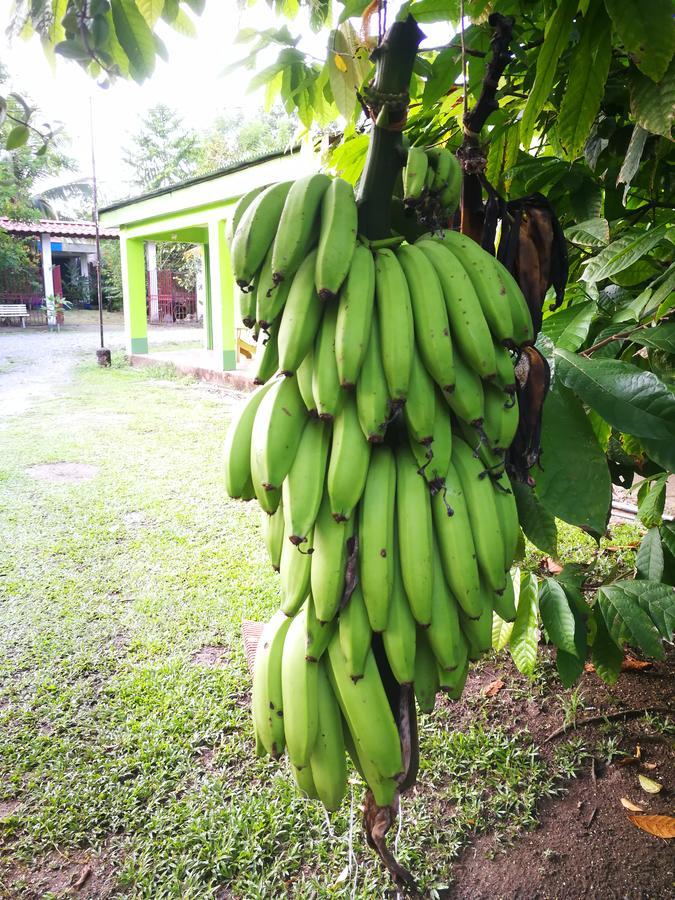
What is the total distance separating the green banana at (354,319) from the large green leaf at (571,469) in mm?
355

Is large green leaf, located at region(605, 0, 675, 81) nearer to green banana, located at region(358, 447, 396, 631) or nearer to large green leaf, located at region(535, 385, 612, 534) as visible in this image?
large green leaf, located at region(535, 385, 612, 534)

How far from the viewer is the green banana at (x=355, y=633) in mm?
877

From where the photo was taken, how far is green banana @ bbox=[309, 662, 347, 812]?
0.95m

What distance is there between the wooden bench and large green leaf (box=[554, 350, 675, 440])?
2133cm

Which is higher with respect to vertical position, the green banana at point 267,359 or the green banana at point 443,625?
the green banana at point 267,359

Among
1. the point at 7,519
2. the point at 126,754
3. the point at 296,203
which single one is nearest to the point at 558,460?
the point at 296,203

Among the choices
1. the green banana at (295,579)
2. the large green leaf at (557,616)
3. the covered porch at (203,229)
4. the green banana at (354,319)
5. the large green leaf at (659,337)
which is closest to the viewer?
the green banana at (354,319)

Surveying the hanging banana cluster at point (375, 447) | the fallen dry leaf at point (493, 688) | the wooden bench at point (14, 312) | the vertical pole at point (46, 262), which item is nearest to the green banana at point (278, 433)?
the hanging banana cluster at point (375, 447)

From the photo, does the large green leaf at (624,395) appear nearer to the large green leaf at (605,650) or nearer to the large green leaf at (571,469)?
the large green leaf at (571,469)

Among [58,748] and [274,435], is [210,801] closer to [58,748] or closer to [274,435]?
[58,748]

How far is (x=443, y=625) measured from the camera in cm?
89

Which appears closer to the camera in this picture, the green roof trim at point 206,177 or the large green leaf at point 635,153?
the large green leaf at point 635,153

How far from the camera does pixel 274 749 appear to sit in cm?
100

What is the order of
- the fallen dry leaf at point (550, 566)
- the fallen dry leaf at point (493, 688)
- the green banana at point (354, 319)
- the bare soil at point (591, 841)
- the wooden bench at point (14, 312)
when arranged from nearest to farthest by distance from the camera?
the green banana at point (354, 319)
the bare soil at point (591, 841)
the fallen dry leaf at point (493, 688)
the fallen dry leaf at point (550, 566)
the wooden bench at point (14, 312)
